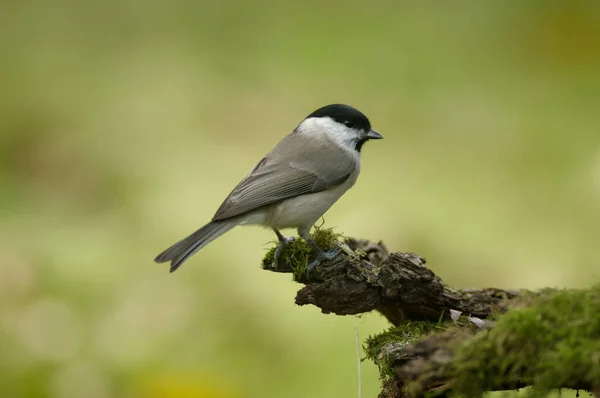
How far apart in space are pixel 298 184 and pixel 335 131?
530 millimetres

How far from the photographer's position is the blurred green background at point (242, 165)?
179 inches

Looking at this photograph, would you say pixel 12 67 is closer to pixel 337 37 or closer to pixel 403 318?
pixel 337 37

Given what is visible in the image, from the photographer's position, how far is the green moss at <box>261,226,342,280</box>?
2.92m

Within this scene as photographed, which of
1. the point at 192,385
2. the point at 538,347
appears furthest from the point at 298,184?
the point at 192,385

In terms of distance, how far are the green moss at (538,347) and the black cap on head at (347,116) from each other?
1.80 metres

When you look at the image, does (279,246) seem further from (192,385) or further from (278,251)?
(192,385)

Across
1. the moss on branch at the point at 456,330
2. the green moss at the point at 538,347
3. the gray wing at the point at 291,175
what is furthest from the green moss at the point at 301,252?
the green moss at the point at 538,347

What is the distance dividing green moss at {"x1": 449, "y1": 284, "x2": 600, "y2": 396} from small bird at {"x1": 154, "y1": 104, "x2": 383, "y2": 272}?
1.01m

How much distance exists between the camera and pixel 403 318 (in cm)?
297

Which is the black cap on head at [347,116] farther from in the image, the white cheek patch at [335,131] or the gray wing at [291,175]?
the gray wing at [291,175]

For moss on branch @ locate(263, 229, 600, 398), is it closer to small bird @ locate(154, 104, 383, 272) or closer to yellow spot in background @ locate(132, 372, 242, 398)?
small bird @ locate(154, 104, 383, 272)

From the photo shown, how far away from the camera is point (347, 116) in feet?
11.8

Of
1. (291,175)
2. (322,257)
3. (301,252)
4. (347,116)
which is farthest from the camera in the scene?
(347,116)

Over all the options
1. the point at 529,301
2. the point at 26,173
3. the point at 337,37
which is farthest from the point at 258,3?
the point at 529,301
